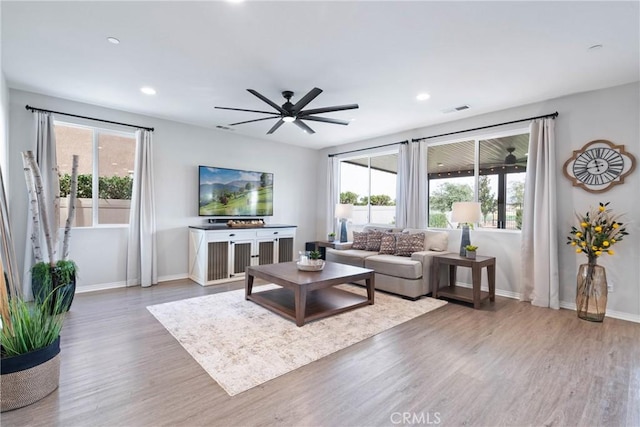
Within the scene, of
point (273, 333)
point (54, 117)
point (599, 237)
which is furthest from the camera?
point (54, 117)

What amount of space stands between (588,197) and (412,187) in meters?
2.43

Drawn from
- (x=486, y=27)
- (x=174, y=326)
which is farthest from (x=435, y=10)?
(x=174, y=326)

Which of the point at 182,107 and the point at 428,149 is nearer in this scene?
the point at 182,107

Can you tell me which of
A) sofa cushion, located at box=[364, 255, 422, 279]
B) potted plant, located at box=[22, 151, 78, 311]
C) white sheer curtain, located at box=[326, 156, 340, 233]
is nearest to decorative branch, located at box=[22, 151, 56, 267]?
potted plant, located at box=[22, 151, 78, 311]

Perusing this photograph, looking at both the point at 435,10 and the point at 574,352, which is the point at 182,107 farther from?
the point at 574,352

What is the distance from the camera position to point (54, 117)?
169 inches

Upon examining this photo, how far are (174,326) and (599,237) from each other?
4907 millimetres

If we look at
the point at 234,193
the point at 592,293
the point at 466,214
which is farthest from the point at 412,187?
the point at 234,193

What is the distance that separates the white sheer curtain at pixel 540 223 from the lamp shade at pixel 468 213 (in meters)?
0.66

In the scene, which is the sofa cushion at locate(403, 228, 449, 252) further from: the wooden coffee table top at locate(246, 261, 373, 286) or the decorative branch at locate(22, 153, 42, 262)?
the decorative branch at locate(22, 153, 42, 262)

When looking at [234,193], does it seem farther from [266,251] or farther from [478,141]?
[478,141]

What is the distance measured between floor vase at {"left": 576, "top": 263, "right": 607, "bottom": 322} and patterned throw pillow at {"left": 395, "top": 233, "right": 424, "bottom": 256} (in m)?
1.96

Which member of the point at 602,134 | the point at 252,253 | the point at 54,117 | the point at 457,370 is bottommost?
the point at 457,370

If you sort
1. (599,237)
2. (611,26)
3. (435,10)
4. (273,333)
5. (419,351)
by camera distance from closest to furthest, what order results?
(435,10) < (611,26) < (419,351) < (273,333) < (599,237)
